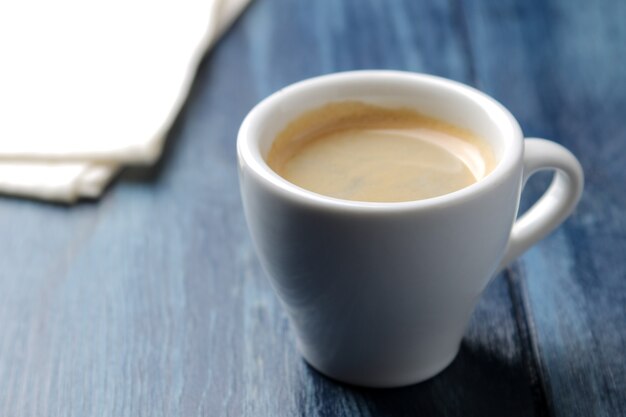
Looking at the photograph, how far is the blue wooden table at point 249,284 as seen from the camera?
0.73 metres

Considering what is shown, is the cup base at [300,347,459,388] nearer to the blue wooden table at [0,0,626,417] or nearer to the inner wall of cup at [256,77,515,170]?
the blue wooden table at [0,0,626,417]

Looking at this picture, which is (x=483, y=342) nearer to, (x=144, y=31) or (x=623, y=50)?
(x=623, y=50)

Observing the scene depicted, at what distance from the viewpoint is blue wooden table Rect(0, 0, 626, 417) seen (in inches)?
28.8

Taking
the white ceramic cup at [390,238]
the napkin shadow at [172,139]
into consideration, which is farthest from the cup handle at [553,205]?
the napkin shadow at [172,139]

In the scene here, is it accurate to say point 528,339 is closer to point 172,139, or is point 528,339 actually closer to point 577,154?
point 577,154

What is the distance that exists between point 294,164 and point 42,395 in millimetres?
278

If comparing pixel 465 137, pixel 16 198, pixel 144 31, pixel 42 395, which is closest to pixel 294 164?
pixel 465 137

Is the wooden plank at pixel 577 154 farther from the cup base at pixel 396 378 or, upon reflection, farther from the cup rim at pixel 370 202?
the cup rim at pixel 370 202

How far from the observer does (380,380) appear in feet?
2.41

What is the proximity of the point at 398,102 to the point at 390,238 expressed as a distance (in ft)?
0.66

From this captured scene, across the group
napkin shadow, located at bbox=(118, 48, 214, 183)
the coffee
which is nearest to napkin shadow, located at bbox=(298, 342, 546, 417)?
the coffee

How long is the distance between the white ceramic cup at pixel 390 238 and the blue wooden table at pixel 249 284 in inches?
1.9

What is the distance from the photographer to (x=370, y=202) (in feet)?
2.11

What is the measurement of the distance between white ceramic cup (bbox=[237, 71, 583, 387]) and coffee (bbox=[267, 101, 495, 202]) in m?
0.01
